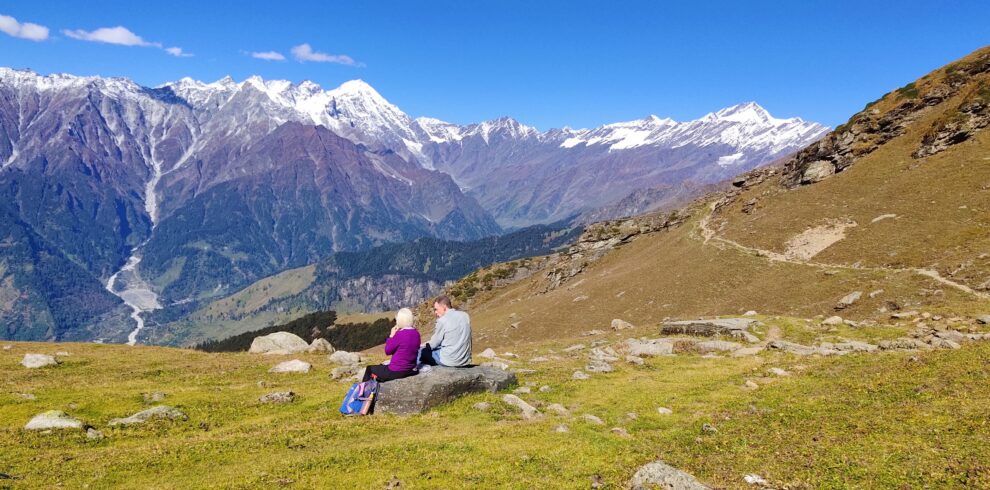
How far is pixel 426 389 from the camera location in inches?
907

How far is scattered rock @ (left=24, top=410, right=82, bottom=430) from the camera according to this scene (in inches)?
798

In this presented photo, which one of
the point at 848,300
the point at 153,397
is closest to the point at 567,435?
the point at 153,397

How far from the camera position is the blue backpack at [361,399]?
22.9 metres

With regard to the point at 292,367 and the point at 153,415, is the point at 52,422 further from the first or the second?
the point at 292,367

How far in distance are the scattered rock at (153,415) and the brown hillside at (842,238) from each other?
48.0m

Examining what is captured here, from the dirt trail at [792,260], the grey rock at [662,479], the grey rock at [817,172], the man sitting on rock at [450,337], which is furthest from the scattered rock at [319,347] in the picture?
the grey rock at [817,172]

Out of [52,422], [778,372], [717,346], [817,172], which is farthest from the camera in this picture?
[817,172]

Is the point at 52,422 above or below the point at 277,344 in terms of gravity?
above

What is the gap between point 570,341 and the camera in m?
51.9

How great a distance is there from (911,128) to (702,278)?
45.4m

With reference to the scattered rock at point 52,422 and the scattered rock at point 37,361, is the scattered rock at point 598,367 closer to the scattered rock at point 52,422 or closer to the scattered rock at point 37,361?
the scattered rock at point 52,422

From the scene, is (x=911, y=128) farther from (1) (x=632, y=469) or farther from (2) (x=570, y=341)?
(1) (x=632, y=469)

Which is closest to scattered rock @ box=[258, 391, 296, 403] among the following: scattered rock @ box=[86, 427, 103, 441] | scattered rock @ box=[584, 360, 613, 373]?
scattered rock @ box=[86, 427, 103, 441]

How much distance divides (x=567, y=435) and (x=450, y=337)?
832 cm
